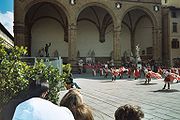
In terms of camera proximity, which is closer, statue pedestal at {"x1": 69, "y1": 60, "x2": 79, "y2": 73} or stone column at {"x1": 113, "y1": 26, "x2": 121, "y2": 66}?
statue pedestal at {"x1": 69, "y1": 60, "x2": 79, "y2": 73}

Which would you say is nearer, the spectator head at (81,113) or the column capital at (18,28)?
the spectator head at (81,113)

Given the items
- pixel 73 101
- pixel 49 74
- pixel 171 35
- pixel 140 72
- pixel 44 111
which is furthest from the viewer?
pixel 171 35

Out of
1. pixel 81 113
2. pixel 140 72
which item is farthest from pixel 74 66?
pixel 81 113

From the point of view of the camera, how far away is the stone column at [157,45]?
111ft

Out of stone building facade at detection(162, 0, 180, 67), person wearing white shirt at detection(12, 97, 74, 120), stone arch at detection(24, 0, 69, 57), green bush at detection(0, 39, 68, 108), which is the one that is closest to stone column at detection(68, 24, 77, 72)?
stone arch at detection(24, 0, 69, 57)

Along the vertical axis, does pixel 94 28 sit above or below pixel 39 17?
below

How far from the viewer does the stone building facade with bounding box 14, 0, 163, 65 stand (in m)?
31.3

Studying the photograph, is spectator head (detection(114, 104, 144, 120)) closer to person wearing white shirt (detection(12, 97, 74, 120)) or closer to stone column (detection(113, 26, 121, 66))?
person wearing white shirt (detection(12, 97, 74, 120))

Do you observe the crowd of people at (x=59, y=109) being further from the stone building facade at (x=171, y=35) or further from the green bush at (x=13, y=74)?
the stone building facade at (x=171, y=35)

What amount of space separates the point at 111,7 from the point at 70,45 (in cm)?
722

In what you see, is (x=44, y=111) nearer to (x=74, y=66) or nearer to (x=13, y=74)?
(x=13, y=74)

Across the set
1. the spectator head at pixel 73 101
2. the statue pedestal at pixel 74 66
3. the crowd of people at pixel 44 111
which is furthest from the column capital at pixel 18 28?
the crowd of people at pixel 44 111

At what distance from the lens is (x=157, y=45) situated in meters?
34.0

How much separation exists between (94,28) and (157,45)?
962cm
